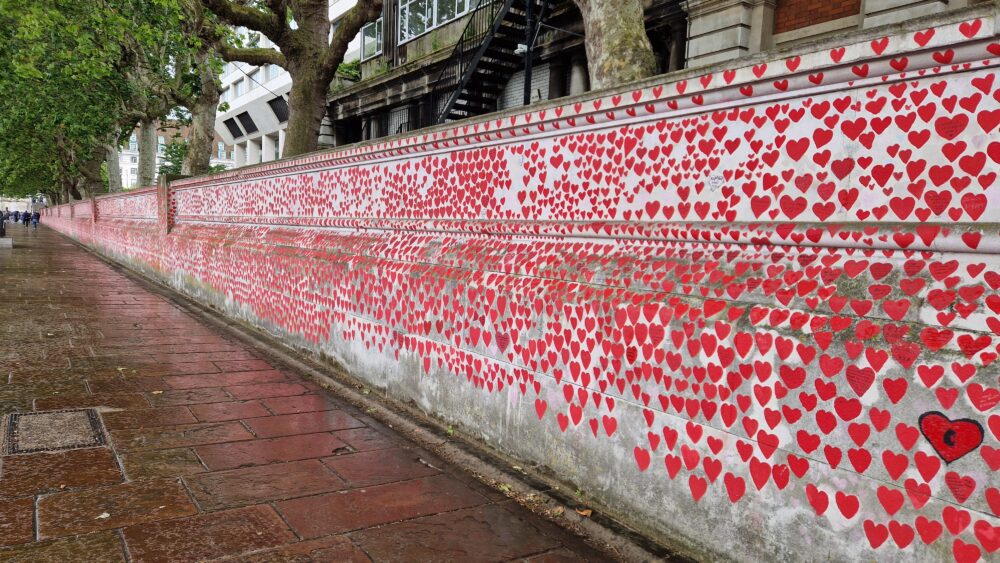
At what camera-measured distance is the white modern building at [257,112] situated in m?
31.5

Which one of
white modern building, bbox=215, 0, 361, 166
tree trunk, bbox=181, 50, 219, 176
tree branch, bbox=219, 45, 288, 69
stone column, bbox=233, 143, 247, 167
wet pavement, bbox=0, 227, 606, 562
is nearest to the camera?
wet pavement, bbox=0, 227, 606, 562

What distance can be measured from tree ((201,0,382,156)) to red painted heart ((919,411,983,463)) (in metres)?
9.08

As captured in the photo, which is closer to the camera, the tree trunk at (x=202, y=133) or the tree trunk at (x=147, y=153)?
the tree trunk at (x=202, y=133)

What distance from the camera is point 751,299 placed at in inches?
88.8

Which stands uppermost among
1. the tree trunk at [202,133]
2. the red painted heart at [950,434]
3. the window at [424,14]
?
the window at [424,14]

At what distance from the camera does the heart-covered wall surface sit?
5.77 ft

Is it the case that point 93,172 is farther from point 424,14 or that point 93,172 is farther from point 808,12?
point 808,12

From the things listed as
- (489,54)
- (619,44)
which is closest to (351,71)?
A: (489,54)

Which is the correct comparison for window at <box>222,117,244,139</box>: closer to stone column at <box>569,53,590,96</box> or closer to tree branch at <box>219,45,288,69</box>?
tree branch at <box>219,45,288,69</box>

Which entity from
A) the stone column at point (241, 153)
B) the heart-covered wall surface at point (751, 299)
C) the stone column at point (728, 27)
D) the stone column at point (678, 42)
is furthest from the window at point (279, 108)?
the heart-covered wall surface at point (751, 299)

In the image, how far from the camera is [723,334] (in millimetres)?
2271

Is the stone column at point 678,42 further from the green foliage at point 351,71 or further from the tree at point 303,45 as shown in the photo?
the green foliage at point 351,71

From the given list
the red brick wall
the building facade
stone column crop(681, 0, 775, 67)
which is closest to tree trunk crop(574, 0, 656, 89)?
the building facade

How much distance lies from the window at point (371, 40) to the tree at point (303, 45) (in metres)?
11.8
